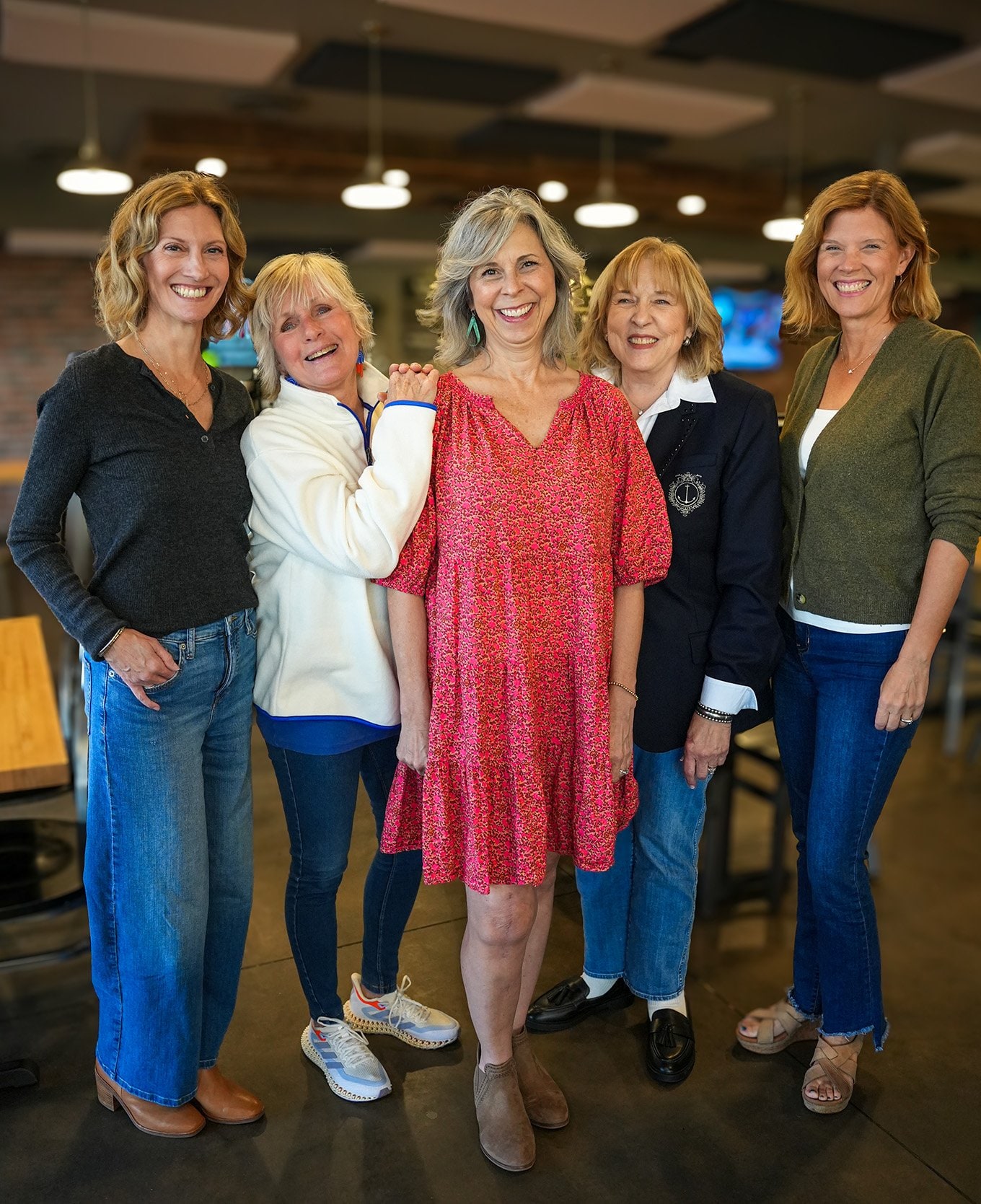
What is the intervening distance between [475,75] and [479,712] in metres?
5.36

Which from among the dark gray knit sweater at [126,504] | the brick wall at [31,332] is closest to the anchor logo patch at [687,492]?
the dark gray knit sweater at [126,504]

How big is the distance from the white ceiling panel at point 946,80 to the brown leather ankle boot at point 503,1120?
5645 millimetres

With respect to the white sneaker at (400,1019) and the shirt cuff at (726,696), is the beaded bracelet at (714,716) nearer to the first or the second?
the shirt cuff at (726,696)

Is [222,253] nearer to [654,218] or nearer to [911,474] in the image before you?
[911,474]

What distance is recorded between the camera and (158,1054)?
183cm

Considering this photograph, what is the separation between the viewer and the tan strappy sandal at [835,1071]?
1948mm

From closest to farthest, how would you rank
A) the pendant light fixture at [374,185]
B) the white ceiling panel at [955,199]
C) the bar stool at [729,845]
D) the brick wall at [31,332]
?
1. the bar stool at [729,845]
2. the pendant light fixture at [374,185]
3. the brick wall at [31,332]
4. the white ceiling panel at [955,199]

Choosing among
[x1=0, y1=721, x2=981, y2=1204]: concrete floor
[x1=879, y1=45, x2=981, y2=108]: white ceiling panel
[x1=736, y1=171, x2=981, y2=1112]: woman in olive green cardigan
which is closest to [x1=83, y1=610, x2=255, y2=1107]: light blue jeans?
[x1=0, y1=721, x2=981, y2=1204]: concrete floor

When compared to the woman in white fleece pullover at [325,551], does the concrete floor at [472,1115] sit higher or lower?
lower

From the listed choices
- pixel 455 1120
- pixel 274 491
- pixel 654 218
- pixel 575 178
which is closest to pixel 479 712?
pixel 274 491

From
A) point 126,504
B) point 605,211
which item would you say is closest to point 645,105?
point 605,211

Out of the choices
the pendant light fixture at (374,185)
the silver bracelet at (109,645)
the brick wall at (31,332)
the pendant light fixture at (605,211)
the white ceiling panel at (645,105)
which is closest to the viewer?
the silver bracelet at (109,645)

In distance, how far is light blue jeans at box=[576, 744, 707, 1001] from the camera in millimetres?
2037

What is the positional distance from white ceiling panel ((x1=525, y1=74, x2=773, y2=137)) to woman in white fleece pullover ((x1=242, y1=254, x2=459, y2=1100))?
486 centimetres
